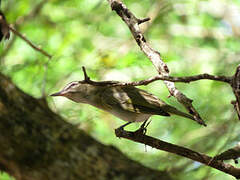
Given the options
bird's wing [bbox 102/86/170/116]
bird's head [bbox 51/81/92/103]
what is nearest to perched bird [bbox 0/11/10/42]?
bird's head [bbox 51/81/92/103]

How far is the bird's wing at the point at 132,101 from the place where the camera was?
253cm

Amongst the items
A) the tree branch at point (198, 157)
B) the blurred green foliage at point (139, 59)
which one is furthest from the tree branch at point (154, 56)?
the blurred green foliage at point (139, 59)

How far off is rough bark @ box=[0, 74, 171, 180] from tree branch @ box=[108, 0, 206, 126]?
2.39 meters

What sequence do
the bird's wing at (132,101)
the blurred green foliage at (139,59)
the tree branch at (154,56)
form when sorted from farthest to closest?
the blurred green foliage at (139,59) < the bird's wing at (132,101) < the tree branch at (154,56)

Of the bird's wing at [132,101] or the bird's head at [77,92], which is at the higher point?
the bird's head at [77,92]

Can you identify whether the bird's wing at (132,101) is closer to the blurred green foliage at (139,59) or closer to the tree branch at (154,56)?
the blurred green foliage at (139,59)

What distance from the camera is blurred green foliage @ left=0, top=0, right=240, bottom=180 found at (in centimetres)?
433

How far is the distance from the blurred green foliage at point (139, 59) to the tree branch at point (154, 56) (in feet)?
3.68

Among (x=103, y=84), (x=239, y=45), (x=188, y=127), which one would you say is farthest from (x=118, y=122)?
(x=103, y=84)

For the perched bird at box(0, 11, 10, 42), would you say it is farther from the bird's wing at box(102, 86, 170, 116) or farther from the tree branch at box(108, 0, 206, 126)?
the bird's wing at box(102, 86, 170, 116)

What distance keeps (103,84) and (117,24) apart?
5236 mm

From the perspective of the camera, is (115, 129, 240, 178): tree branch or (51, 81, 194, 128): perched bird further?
(51, 81, 194, 128): perched bird

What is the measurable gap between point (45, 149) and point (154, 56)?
8.46 feet

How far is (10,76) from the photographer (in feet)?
14.6
